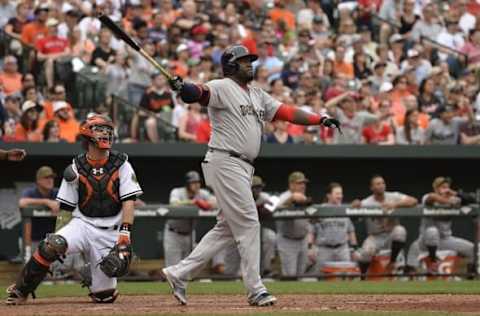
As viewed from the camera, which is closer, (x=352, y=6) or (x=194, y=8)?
(x=194, y=8)

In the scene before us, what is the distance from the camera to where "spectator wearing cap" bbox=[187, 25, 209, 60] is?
717 inches

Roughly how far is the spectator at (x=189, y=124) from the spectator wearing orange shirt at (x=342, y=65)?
2.96 meters

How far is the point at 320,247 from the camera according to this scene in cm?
1445

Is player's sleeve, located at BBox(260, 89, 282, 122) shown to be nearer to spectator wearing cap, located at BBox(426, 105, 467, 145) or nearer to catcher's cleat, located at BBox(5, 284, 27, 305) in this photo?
catcher's cleat, located at BBox(5, 284, 27, 305)

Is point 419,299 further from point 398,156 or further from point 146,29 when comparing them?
point 146,29

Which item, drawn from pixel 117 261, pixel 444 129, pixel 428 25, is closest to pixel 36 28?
pixel 444 129

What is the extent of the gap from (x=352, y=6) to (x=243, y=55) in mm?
11754

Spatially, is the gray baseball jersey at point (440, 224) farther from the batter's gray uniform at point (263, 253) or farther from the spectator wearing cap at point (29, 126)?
the spectator wearing cap at point (29, 126)

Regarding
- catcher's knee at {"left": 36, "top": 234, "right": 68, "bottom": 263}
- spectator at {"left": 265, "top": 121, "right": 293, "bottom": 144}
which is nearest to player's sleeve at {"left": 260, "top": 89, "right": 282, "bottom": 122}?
catcher's knee at {"left": 36, "top": 234, "right": 68, "bottom": 263}

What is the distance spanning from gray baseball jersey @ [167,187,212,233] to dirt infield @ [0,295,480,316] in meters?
3.45

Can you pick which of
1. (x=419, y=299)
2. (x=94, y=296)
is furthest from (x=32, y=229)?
(x=419, y=299)

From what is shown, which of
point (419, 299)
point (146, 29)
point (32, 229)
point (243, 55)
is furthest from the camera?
point (146, 29)

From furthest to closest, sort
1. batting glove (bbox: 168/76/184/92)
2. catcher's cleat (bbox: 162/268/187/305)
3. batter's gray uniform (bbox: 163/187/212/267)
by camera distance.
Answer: batter's gray uniform (bbox: 163/187/212/267)
catcher's cleat (bbox: 162/268/187/305)
batting glove (bbox: 168/76/184/92)

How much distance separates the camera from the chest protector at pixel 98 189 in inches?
380
